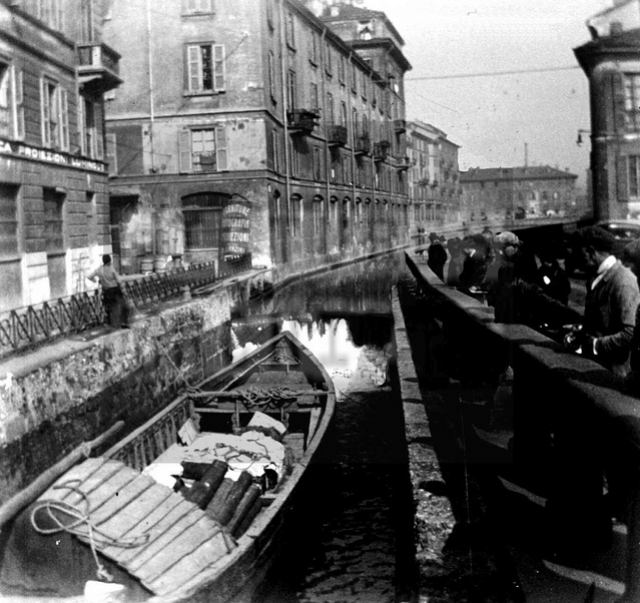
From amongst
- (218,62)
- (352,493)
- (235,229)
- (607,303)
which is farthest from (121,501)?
(235,229)

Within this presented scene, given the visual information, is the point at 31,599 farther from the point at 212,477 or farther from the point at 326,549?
the point at 326,549

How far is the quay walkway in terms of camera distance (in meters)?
2.93

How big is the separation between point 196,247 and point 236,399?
16.2 feet

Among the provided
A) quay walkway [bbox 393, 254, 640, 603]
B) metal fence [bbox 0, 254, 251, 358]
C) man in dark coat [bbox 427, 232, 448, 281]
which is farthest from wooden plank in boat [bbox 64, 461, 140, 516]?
man in dark coat [bbox 427, 232, 448, 281]

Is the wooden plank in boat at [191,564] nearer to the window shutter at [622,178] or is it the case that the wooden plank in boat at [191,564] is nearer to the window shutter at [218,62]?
the window shutter at [622,178]

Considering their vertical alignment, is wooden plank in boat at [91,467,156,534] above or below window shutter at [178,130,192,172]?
below

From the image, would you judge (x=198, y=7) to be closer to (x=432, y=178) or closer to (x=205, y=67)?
(x=205, y=67)

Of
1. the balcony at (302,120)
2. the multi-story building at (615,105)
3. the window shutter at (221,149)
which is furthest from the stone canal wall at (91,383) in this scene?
the multi-story building at (615,105)

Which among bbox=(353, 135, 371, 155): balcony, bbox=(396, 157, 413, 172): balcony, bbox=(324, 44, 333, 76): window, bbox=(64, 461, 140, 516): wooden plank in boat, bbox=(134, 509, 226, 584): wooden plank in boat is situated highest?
bbox=(324, 44, 333, 76): window

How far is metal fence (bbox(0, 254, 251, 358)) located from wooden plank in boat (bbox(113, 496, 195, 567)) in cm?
424

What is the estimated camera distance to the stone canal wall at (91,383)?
755 cm

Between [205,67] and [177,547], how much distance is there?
273 inches

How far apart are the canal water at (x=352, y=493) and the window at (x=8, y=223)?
4.02m

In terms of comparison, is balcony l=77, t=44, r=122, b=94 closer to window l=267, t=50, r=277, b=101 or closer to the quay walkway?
window l=267, t=50, r=277, b=101
